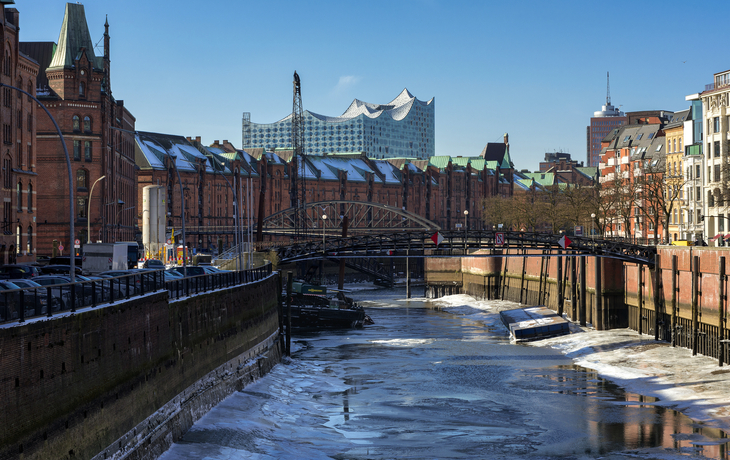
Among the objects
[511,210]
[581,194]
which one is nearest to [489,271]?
[581,194]

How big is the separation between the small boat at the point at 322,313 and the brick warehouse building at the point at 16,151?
2434 cm

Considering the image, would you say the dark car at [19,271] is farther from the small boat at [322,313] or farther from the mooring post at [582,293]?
the mooring post at [582,293]

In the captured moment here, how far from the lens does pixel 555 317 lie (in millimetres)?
77625

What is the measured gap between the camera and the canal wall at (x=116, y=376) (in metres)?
22.7

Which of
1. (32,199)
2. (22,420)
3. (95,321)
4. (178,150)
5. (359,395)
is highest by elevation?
(178,150)

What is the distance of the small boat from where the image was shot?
267 feet

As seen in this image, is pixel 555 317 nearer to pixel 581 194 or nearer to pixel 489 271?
pixel 489 271

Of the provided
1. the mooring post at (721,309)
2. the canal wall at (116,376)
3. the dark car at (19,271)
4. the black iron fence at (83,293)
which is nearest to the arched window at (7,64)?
the dark car at (19,271)

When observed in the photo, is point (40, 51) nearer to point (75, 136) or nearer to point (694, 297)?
point (75, 136)

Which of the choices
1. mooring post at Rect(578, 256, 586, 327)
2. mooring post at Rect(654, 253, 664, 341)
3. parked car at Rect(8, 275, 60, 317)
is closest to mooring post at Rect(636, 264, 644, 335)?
mooring post at Rect(654, 253, 664, 341)

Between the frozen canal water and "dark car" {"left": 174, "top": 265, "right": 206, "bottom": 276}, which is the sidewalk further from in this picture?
"dark car" {"left": 174, "top": 265, "right": 206, "bottom": 276}

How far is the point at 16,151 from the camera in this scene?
8081cm

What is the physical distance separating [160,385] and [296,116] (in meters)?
132

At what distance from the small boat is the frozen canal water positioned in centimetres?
1463
